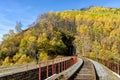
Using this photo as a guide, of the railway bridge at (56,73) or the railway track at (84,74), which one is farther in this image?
the railway track at (84,74)

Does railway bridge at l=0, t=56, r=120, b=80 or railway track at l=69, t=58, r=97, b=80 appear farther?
railway track at l=69, t=58, r=97, b=80

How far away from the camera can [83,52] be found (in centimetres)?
19400

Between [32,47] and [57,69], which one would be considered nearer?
[57,69]

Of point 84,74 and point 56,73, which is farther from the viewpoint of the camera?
point 84,74

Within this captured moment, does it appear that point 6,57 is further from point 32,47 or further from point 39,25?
point 39,25

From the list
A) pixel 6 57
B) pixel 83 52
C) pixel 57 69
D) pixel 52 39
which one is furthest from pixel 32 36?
pixel 57 69

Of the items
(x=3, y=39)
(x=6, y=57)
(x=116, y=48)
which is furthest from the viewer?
(x=116, y=48)

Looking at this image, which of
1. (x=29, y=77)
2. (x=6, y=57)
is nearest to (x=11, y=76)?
(x=29, y=77)

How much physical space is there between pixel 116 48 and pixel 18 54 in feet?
267

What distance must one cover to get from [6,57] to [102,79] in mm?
104360

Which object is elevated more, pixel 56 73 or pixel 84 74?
pixel 56 73

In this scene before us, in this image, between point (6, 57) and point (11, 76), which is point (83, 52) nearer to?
point (6, 57)

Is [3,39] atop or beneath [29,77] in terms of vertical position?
atop

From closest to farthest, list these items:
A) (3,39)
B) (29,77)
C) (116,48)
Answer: (29,77) < (3,39) < (116,48)
